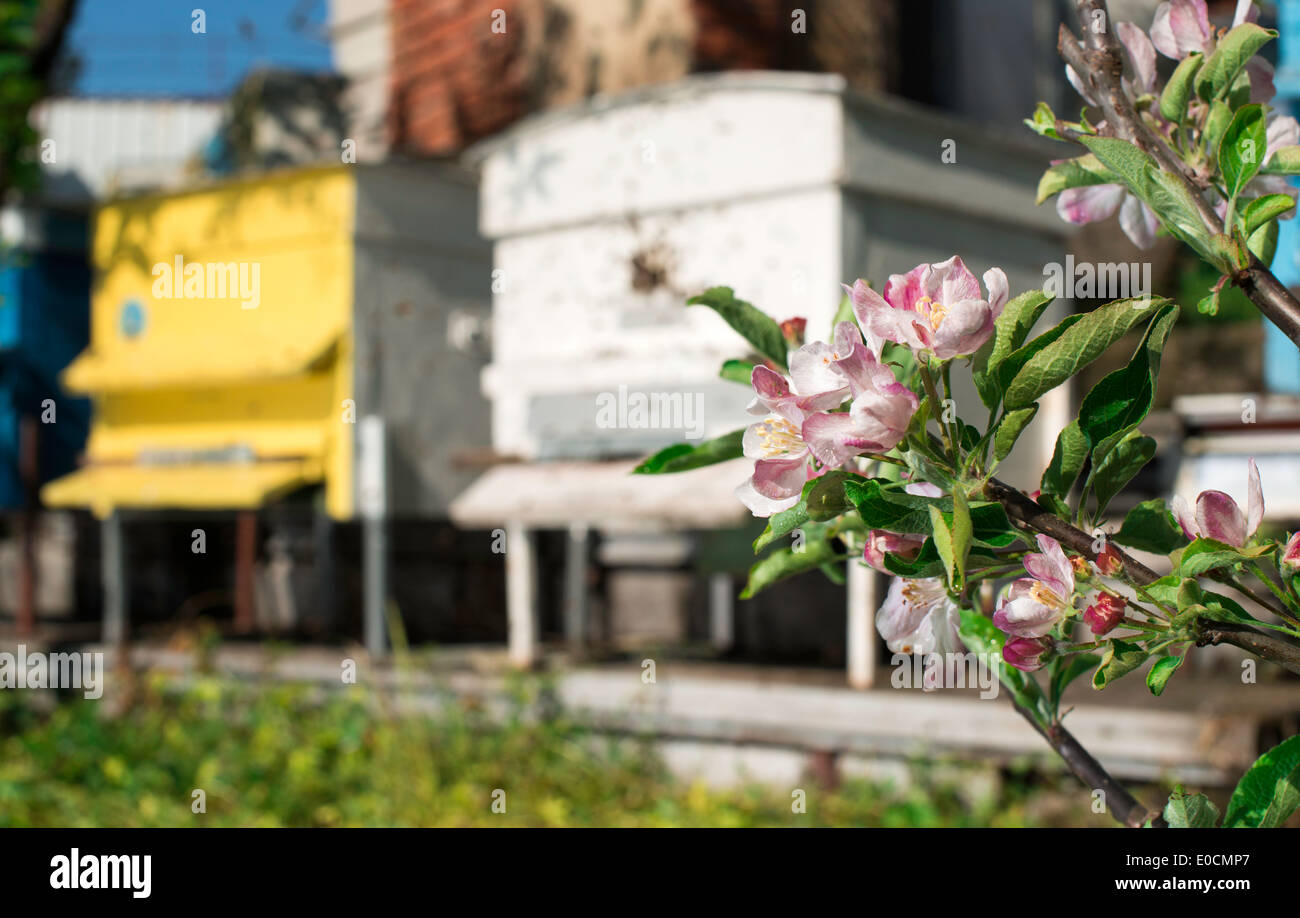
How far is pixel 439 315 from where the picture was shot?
6512 millimetres

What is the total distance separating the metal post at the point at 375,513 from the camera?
6.20 metres

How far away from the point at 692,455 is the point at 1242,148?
47 cm

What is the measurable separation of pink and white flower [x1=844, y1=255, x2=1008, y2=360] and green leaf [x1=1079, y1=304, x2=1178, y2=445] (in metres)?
0.10

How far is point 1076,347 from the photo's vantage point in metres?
0.83

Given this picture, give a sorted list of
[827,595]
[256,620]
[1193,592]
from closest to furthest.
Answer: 1. [1193,592]
2. [827,595]
3. [256,620]

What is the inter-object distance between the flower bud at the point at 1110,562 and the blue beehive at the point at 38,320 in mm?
8847

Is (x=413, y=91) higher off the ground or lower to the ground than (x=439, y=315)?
higher

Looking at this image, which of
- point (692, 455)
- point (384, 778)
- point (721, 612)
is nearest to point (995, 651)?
point (692, 455)

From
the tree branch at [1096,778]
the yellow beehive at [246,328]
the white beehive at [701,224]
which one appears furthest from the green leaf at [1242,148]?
the yellow beehive at [246,328]

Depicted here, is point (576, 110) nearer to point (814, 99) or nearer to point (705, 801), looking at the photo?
point (814, 99)

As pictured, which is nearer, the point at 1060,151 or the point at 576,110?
the point at 576,110

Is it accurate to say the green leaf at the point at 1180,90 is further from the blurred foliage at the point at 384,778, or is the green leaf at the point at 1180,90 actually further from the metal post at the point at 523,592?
the metal post at the point at 523,592
